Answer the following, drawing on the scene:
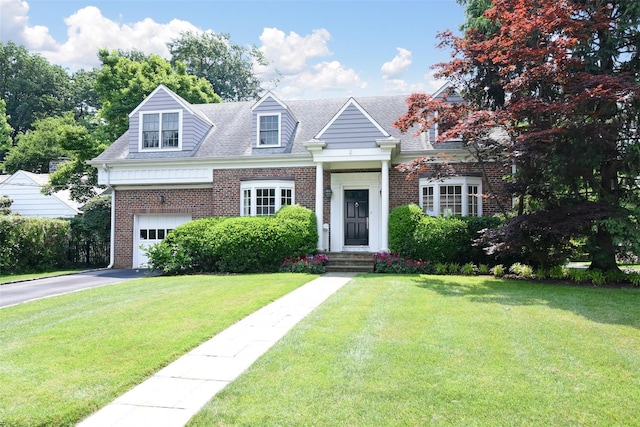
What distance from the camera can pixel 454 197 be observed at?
14.2 metres

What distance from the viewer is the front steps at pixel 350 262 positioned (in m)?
13.0

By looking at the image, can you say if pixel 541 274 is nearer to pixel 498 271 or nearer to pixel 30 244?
pixel 498 271

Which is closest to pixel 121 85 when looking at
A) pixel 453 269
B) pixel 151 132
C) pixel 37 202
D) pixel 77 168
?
pixel 77 168

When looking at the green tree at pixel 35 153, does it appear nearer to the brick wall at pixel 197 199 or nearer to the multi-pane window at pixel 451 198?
the brick wall at pixel 197 199

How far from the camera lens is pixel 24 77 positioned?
48500 mm

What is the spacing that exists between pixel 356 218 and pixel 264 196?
3397 millimetres

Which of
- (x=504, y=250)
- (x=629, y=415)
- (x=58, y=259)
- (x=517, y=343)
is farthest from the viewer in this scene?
(x=58, y=259)

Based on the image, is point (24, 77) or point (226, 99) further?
point (24, 77)

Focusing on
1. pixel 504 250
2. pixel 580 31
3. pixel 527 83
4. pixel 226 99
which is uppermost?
pixel 226 99

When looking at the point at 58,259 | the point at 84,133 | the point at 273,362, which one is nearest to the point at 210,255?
the point at 58,259

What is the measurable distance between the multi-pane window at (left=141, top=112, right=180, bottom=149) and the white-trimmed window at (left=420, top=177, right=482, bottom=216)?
9.46m

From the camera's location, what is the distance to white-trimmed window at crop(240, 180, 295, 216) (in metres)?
14.8

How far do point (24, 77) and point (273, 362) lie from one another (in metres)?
58.1

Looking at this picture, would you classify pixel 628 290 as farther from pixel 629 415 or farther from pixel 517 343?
pixel 629 415
